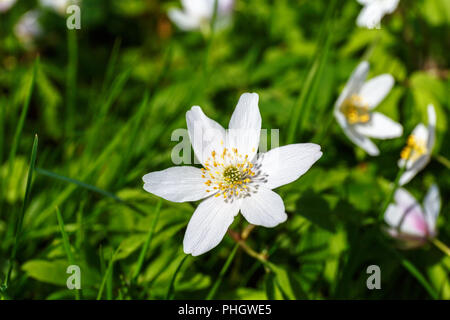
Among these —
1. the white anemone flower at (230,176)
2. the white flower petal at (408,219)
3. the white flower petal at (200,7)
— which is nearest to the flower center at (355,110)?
the white flower petal at (408,219)

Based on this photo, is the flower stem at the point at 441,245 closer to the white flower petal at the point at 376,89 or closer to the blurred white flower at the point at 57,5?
the white flower petal at the point at 376,89

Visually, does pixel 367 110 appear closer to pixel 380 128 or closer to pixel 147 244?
pixel 380 128

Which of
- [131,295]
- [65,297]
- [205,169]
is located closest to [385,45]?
[205,169]

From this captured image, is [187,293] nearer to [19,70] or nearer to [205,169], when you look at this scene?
[205,169]

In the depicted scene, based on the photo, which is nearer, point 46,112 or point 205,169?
point 205,169

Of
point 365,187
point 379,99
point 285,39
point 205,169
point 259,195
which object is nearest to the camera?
point 259,195
